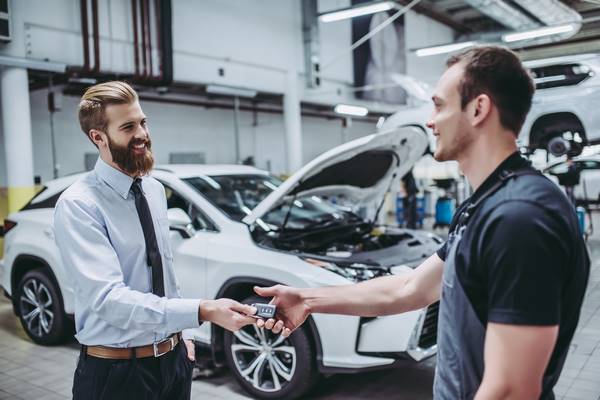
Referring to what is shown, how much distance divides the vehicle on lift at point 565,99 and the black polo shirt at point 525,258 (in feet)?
22.5

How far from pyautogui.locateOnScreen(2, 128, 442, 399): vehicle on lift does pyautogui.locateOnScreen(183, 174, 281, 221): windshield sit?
0.01 metres

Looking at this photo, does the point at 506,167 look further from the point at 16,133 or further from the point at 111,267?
the point at 16,133

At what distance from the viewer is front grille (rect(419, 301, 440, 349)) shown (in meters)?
3.37

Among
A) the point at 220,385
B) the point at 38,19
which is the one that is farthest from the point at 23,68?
the point at 220,385

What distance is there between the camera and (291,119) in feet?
41.7

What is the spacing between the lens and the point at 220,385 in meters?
3.88

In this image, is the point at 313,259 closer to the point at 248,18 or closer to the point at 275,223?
the point at 275,223

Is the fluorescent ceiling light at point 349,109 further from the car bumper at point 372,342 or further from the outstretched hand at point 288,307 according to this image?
the outstretched hand at point 288,307

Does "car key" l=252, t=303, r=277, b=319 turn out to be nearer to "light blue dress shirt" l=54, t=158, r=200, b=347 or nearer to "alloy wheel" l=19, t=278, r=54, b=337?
"light blue dress shirt" l=54, t=158, r=200, b=347

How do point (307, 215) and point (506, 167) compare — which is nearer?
point (506, 167)

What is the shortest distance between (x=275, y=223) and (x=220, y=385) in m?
1.33

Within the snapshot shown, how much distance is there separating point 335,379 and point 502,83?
10.3 feet

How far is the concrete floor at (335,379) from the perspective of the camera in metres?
3.67

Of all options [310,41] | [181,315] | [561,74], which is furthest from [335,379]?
[310,41]
